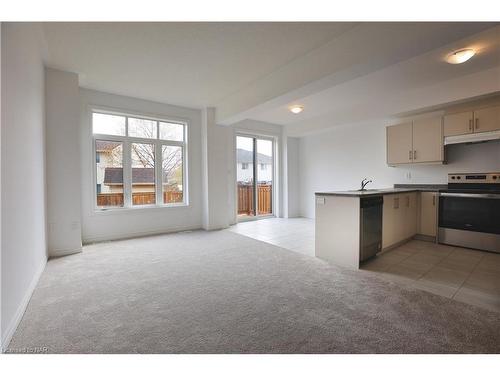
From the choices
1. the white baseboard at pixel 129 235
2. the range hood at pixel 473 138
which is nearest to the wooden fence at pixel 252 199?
Result: the white baseboard at pixel 129 235

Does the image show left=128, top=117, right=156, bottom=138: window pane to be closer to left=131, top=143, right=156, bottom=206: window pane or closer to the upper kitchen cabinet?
left=131, top=143, right=156, bottom=206: window pane

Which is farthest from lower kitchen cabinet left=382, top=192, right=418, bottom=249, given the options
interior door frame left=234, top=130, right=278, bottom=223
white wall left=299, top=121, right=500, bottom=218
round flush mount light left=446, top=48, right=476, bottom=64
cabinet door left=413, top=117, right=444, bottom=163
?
interior door frame left=234, top=130, right=278, bottom=223

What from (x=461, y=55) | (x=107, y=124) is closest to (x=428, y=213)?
(x=461, y=55)

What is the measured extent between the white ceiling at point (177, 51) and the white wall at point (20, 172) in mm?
413

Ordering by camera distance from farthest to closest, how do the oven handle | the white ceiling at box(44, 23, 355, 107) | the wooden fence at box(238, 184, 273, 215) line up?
the wooden fence at box(238, 184, 273, 215)
the oven handle
the white ceiling at box(44, 23, 355, 107)

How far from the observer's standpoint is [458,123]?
381 centimetres

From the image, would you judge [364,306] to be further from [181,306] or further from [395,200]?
[395,200]

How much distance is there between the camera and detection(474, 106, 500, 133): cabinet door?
345 cm

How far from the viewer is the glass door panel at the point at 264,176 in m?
6.83

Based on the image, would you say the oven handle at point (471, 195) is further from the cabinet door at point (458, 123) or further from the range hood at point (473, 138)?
the cabinet door at point (458, 123)

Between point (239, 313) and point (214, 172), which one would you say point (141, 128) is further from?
point (239, 313)

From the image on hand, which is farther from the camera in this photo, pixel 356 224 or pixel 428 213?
pixel 428 213

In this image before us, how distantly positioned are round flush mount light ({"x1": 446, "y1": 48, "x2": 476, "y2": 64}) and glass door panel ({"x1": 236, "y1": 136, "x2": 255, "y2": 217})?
4362mm

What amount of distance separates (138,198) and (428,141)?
5465mm
